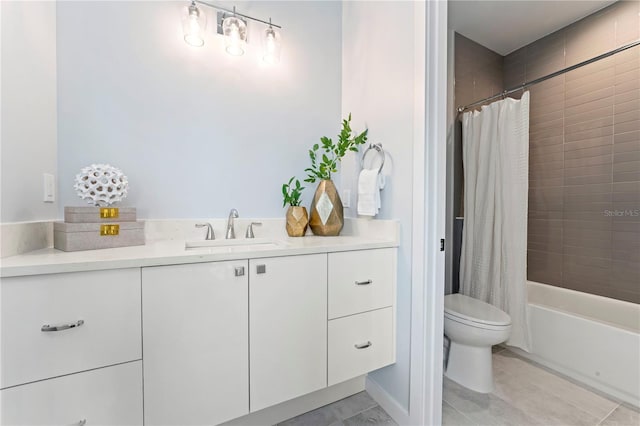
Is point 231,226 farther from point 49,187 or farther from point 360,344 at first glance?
point 360,344

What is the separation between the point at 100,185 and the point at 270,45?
44.6 inches

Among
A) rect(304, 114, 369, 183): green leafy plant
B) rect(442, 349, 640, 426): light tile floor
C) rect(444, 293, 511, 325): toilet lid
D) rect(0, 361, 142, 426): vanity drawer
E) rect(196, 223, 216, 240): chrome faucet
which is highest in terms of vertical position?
rect(304, 114, 369, 183): green leafy plant

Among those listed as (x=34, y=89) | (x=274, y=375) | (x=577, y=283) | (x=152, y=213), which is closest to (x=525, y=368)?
(x=577, y=283)

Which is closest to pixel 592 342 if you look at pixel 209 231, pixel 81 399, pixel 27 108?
pixel 209 231

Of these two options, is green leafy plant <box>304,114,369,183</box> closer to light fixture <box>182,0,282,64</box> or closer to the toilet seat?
light fixture <box>182,0,282,64</box>

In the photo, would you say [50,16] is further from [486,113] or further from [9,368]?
[486,113]

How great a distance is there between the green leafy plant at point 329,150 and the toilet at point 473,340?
116cm

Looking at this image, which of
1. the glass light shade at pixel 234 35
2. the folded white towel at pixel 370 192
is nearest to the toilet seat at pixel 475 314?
the folded white towel at pixel 370 192

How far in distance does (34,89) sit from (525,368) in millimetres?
2940

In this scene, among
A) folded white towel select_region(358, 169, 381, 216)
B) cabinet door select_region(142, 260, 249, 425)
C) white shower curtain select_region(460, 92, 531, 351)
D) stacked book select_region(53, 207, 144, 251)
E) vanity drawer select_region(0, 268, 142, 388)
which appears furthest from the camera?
white shower curtain select_region(460, 92, 531, 351)

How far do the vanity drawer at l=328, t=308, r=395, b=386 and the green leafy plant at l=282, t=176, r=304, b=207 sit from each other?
0.72m

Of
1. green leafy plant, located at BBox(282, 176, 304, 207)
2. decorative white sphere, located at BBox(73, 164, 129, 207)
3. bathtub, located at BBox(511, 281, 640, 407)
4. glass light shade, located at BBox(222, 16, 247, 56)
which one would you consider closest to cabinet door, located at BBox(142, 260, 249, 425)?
decorative white sphere, located at BBox(73, 164, 129, 207)

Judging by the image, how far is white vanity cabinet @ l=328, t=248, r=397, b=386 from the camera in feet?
3.87

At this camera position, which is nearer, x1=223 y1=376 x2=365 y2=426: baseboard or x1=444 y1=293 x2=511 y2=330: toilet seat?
x1=223 y1=376 x2=365 y2=426: baseboard
